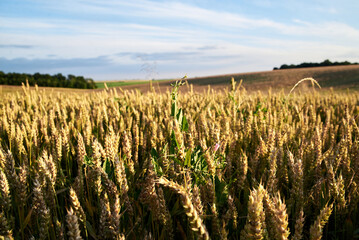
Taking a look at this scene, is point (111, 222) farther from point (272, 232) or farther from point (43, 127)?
point (43, 127)

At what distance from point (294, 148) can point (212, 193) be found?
1.00 meters

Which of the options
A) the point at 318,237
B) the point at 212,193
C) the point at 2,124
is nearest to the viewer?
the point at 318,237

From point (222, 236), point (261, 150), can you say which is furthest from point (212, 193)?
point (261, 150)

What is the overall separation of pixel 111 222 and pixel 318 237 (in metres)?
0.60

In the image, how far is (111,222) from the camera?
30.6 inches

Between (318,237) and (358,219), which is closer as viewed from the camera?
(318,237)

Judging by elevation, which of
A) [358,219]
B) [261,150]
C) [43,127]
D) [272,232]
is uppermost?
[43,127]

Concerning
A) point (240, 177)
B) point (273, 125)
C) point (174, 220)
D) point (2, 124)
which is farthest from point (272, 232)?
point (2, 124)

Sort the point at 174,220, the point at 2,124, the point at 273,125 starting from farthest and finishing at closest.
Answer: the point at 2,124 < the point at 273,125 < the point at 174,220

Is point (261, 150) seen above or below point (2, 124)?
below

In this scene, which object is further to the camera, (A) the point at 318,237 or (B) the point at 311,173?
(B) the point at 311,173

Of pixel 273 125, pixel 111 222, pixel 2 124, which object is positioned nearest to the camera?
pixel 111 222

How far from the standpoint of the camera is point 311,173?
126 centimetres

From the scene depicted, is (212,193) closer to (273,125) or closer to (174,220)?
(174,220)
